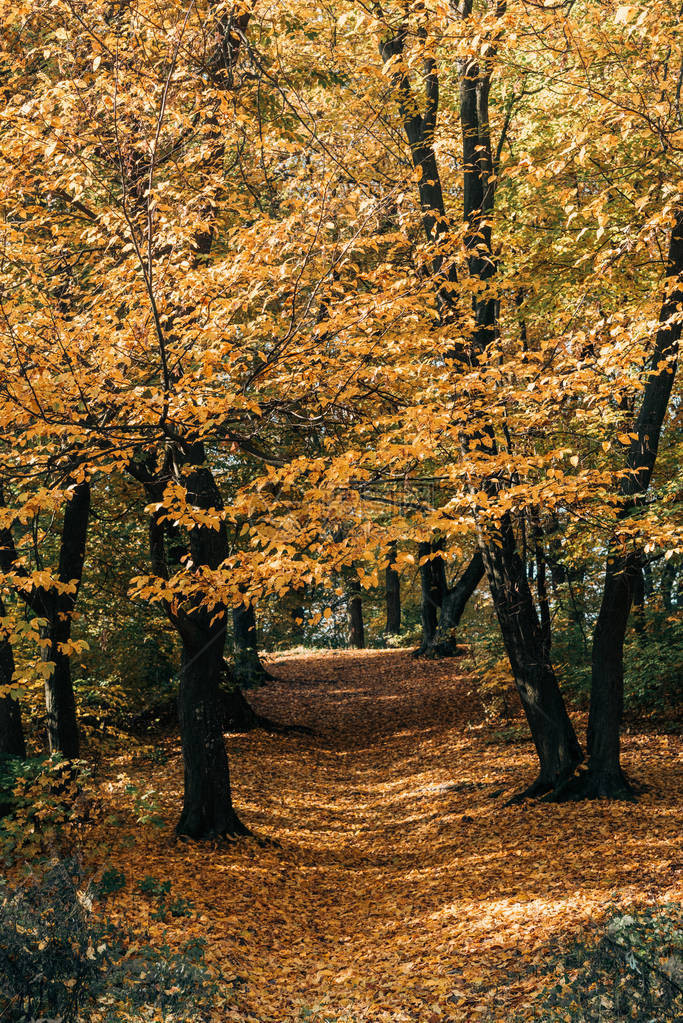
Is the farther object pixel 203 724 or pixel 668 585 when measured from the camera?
pixel 668 585

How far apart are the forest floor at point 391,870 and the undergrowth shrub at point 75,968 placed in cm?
46

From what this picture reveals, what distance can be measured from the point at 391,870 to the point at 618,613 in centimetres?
356

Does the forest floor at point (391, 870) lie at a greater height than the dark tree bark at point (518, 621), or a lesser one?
lesser

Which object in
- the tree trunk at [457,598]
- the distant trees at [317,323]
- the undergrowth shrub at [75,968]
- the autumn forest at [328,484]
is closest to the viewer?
the undergrowth shrub at [75,968]

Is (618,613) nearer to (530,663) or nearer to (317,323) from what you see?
(530,663)

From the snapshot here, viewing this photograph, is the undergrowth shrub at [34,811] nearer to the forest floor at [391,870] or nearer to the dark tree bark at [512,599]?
the forest floor at [391,870]

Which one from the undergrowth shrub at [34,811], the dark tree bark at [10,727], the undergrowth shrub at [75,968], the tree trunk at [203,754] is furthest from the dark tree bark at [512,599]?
the dark tree bark at [10,727]

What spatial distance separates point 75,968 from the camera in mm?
4199

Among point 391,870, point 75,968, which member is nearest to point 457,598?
point 391,870

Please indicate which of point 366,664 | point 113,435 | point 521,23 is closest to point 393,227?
point 521,23

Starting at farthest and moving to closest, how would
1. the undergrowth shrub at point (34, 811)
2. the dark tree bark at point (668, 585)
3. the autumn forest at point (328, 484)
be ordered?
the dark tree bark at point (668, 585) → the undergrowth shrub at point (34, 811) → the autumn forest at point (328, 484)

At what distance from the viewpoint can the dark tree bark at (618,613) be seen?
813 cm

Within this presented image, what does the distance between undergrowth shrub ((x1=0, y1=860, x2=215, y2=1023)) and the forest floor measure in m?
0.46

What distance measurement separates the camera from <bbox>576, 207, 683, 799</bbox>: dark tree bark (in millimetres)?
8133
